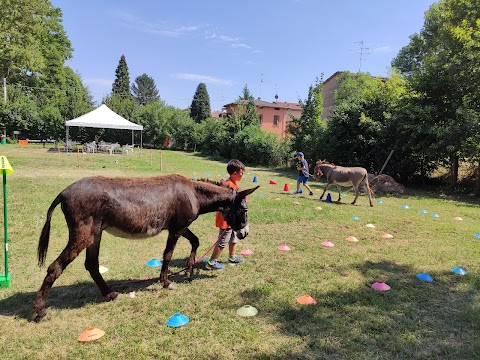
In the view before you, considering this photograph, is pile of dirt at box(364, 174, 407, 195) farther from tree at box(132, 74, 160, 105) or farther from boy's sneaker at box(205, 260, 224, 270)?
tree at box(132, 74, 160, 105)

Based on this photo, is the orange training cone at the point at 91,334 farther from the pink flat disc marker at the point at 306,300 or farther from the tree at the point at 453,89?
the tree at the point at 453,89

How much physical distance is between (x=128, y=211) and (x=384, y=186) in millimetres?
14520

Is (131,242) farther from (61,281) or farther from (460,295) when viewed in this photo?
(460,295)

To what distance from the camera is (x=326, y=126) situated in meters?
22.0

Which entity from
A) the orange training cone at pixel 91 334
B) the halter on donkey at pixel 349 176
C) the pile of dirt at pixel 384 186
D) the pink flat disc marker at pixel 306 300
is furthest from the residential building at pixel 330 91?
the orange training cone at pixel 91 334

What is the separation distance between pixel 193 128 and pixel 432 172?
3139cm

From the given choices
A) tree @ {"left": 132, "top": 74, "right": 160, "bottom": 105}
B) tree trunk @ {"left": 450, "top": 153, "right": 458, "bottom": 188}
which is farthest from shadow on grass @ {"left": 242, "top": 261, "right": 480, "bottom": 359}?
tree @ {"left": 132, "top": 74, "right": 160, "bottom": 105}

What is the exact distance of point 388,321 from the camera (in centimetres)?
394

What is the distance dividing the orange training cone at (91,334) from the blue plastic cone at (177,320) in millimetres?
734

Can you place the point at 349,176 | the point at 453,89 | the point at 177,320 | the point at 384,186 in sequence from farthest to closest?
the point at 453,89 < the point at 384,186 < the point at 349,176 < the point at 177,320

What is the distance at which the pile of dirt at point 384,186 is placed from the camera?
51.2 ft

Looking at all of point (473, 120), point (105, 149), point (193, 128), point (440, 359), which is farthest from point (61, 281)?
point (193, 128)

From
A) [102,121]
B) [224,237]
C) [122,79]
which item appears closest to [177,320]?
[224,237]

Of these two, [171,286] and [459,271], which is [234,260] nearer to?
[171,286]
